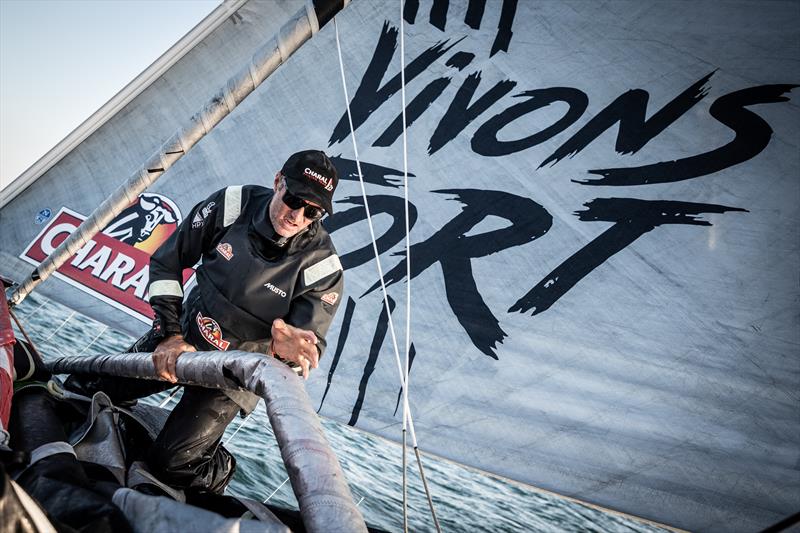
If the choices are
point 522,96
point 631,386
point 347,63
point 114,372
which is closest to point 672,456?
point 631,386

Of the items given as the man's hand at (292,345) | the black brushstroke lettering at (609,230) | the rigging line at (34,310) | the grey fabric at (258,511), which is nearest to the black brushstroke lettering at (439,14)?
the black brushstroke lettering at (609,230)

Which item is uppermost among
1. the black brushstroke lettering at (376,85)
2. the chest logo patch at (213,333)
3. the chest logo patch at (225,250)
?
the black brushstroke lettering at (376,85)

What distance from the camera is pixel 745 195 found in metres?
2.34

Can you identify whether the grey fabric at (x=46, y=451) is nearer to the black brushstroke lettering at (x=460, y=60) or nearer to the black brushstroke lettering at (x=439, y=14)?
the black brushstroke lettering at (x=460, y=60)

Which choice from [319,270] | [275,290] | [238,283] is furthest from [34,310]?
[319,270]

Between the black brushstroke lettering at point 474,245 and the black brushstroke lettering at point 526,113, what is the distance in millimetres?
236

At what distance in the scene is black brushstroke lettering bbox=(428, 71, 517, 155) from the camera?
3.07 m

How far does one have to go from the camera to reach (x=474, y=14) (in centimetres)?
318

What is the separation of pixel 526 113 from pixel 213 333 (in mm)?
1875

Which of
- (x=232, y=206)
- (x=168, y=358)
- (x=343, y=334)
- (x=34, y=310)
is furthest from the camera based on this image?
(x=34, y=310)

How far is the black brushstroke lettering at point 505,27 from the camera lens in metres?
3.02

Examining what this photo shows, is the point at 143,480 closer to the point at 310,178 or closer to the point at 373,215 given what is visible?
the point at 310,178

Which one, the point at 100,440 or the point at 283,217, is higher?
the point at 283,217

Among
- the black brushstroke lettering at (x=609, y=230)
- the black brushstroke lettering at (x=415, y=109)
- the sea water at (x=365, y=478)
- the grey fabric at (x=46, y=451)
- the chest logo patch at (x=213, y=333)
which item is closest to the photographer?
the grey fabric at (x=46, y=451)
